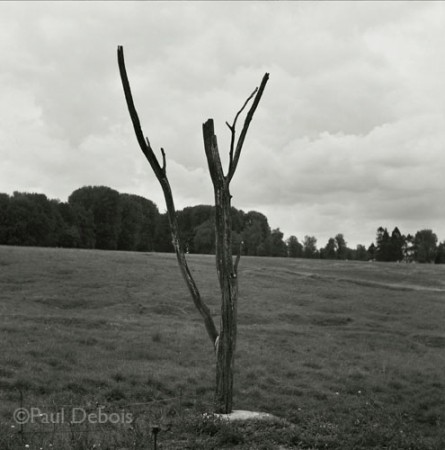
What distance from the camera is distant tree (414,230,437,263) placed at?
488 ft

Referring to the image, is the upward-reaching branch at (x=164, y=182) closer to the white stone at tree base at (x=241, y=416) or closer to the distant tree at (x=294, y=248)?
the white stone at tree base at (x=241, y=416)

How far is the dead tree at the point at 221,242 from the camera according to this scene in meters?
12.2

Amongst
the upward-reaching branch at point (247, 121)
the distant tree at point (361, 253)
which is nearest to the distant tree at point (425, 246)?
the distant tree at point (361, 253)

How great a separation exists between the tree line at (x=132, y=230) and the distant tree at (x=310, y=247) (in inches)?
16.1

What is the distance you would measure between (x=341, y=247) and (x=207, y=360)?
15034 cm

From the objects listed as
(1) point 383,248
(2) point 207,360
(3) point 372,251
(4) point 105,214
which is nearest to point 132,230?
(4) point 105,214

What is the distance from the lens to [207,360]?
822 inches

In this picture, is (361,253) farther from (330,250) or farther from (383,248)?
(383,248)

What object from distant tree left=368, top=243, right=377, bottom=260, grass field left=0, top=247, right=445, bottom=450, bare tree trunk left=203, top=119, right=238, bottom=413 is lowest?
grass field left=0, top=247, right=445, bottom=450

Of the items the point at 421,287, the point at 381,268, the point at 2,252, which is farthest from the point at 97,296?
the point at 381,268

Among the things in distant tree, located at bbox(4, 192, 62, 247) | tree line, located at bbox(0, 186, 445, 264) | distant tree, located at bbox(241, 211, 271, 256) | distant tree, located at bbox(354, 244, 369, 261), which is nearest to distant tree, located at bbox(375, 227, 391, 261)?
tree line, located at bbox(0, 186, 445, 264)

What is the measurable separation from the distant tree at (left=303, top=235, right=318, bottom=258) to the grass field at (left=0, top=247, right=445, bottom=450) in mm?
108507

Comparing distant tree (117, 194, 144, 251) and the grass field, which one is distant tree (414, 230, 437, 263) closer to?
distant tree (117, 194, 144, 251)

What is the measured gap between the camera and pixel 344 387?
60.5 feet
